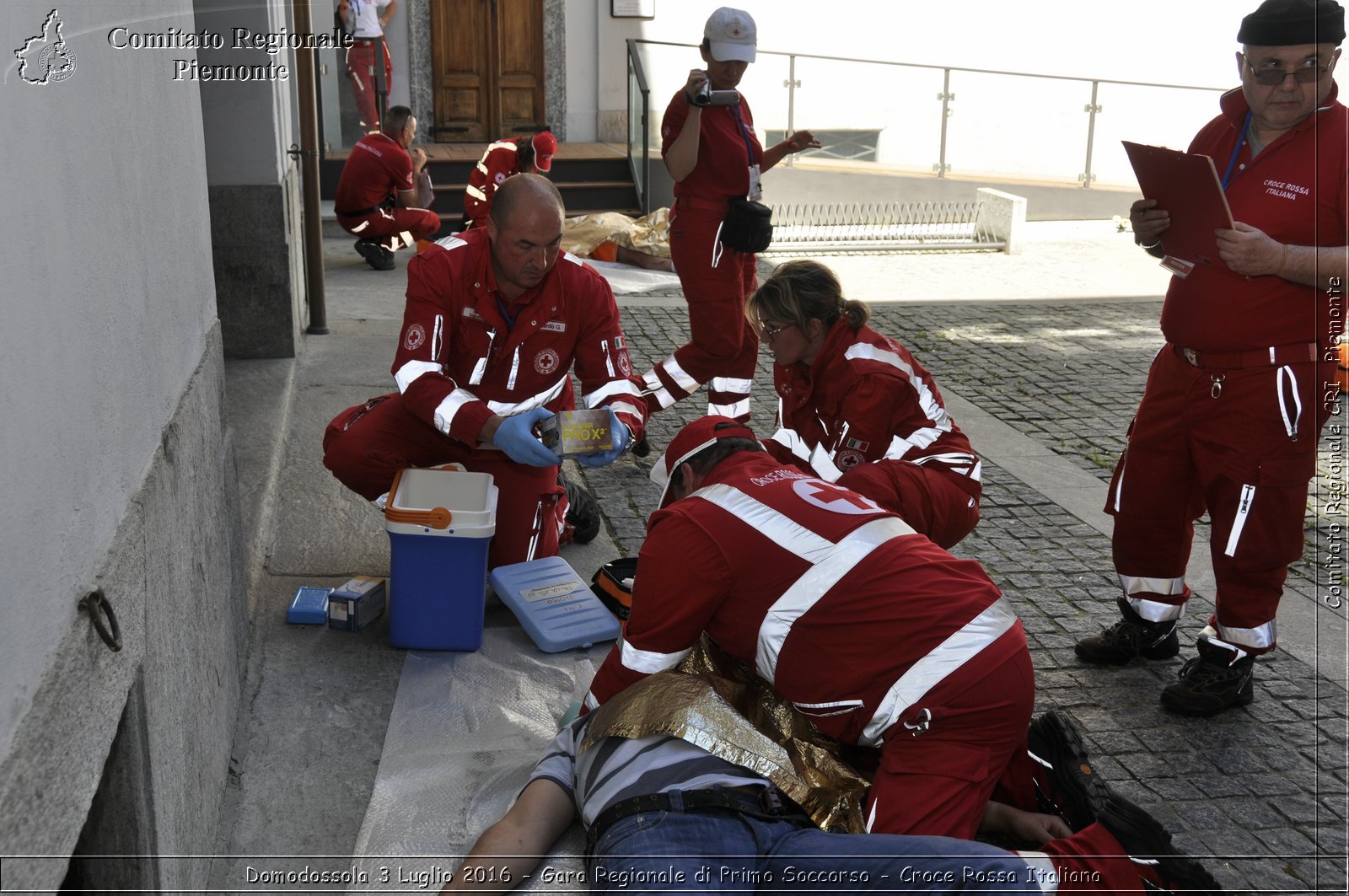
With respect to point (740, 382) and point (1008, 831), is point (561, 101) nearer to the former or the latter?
point (740, 382)

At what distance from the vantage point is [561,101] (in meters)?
15.1

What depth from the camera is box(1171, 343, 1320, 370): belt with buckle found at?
12.1 ft

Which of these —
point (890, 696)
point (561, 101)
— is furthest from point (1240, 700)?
point (561, 101)

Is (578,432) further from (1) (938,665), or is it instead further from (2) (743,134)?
(2) (743,134)

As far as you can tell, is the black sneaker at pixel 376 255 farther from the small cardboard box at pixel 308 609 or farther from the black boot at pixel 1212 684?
the black boot at pixel 1212 684

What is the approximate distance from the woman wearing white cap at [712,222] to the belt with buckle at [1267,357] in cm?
291

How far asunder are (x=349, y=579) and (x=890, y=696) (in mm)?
2230

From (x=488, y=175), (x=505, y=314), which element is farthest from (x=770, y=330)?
(x=488, y=175)

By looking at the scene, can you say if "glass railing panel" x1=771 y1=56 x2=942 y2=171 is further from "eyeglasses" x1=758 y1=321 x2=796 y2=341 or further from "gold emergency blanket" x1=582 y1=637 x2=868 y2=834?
"gold emergency blanket" x1=582 y1=637 x2=868 y2=834

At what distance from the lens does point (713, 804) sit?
262cm

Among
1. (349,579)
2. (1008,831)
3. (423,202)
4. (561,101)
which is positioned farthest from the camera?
(561,101)

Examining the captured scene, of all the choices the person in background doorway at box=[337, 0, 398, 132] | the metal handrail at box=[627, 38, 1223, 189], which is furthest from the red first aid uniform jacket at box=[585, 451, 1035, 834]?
the metal handrail at box=[627, 38, 1223, 189]

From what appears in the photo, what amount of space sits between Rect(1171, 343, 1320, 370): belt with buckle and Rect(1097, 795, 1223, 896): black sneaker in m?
1.66

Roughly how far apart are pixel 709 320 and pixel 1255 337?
3059 mm
